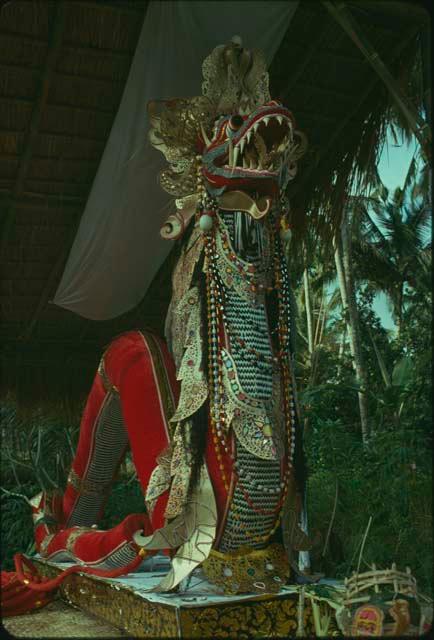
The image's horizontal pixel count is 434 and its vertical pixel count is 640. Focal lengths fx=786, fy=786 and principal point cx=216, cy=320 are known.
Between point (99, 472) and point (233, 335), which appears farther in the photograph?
point (99, 472)

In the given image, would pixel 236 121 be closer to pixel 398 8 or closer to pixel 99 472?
pixel 398 8

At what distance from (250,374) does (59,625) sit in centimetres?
135

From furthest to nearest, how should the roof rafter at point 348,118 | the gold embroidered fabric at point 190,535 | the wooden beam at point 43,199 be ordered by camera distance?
the wooden beam at point 43,199 → the roof rafter at point 348,118 → the gold embroidered fabric at point 190,535

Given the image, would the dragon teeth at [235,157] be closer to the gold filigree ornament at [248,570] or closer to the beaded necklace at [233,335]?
the beaded necklace at [233,335]

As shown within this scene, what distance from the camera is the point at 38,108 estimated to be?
3725 millimetres

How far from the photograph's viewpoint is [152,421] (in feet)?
11.2

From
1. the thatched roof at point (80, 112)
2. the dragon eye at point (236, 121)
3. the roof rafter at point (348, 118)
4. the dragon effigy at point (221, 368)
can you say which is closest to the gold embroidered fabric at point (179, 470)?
the dragon effigy at point (221, 368)

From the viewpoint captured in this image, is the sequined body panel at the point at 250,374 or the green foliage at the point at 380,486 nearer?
the sequined body panel at the point at 250,374

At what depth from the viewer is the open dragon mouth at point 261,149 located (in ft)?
10.5

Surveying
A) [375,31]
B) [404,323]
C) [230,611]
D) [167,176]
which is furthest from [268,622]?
[404,323]

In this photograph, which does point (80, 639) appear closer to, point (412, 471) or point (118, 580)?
point (118, 580)

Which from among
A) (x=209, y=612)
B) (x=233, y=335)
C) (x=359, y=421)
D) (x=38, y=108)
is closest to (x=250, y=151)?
(x=233, y=335)

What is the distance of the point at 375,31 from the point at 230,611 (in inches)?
103

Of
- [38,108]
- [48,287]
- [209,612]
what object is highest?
[38,108]
